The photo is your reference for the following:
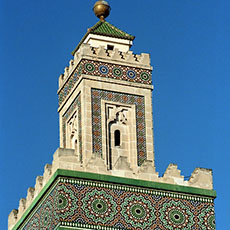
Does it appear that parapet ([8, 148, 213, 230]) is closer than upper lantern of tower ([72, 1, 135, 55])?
Yes

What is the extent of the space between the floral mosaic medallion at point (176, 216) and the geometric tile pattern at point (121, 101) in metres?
1.41

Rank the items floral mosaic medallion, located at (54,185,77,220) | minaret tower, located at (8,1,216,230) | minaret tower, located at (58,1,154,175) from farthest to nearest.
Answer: minaret tower, located at (58,1,154,175) < minaret tower, located at (8,1,216,230) < floral mosaic medallion, located at (54,185,77,220)

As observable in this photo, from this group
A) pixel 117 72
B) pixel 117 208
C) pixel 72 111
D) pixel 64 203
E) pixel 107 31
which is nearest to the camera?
pixel 64 203

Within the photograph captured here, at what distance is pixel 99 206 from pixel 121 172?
105 cm

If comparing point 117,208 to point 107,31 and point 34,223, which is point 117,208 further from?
point 107,31

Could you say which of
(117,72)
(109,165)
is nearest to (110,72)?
(117,72)

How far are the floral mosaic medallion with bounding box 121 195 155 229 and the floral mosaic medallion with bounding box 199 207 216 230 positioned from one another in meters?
1.18

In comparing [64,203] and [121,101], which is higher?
[121,101]

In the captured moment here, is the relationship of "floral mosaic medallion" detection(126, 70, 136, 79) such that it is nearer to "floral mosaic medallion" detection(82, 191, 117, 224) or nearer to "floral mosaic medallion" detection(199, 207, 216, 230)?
"floral mosaic medallion" detection(82, 191, 117, 224)

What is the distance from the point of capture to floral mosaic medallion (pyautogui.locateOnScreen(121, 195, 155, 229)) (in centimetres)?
2475

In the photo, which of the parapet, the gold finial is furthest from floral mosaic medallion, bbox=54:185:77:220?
the gold finial

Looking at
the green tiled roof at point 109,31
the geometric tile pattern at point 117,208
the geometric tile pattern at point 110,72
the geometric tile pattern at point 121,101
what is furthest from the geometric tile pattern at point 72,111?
the green tiled roof at point 109,31

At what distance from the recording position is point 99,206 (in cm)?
2455

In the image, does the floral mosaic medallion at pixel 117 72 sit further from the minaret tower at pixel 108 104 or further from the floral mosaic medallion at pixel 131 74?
the floral mosaic medallion at pixel 131 74
